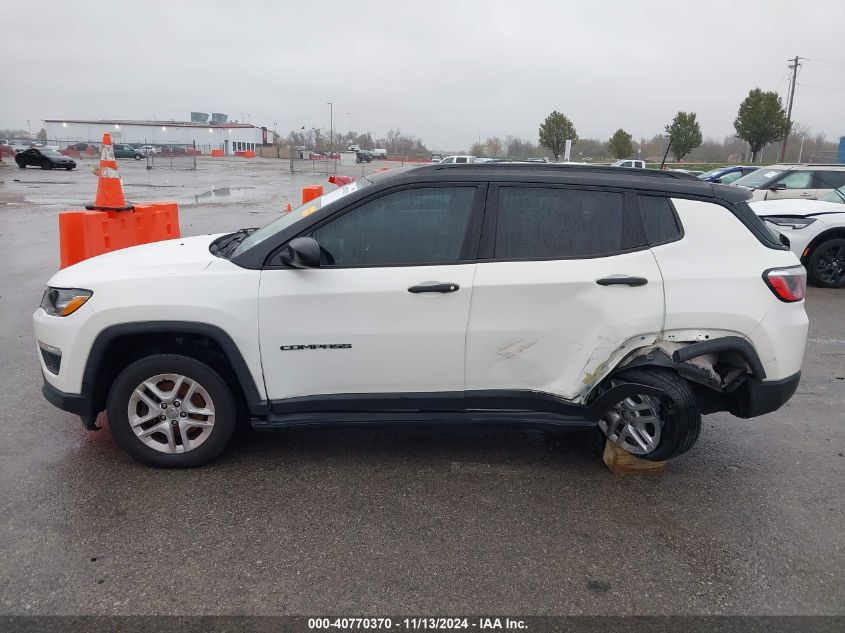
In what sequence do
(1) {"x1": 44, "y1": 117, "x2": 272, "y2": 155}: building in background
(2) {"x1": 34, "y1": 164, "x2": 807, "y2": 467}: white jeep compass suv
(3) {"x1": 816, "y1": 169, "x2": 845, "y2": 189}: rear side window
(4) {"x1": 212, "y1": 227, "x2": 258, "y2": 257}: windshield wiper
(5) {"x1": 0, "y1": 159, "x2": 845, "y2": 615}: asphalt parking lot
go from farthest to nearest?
(1) {"x1": 44, "y1": 117, "x2": 272, "y2": 155}: building in background < (3) {"x1": 816, "y1": 169, "x2": 845, "y2": 189}: rear side window < (4) {"x1": 212, "y1": 227, "x2": 258, "y2": 257}: windshield wiper < (2) {"x1": 34, "y1": 164, "x2": 807, "y2": 467}: white jeep compass suv < (5) {"x1": 0, "y1": 159, "x2": 845, "y2": 615}: asphalt parking lot

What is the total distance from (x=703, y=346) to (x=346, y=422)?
2.03 m

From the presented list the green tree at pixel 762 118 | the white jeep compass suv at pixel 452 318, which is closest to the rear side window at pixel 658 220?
the white jeep compass suv at pixel 452 318

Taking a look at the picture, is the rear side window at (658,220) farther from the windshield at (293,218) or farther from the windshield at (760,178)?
the windshield at (760,178)

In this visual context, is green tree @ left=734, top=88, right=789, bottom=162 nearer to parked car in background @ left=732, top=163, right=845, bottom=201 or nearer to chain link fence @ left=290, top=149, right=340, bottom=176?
chain link fence @ left=290, top=149, right=340, bottom=176

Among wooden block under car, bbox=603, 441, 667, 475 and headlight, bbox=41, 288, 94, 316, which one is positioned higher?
headlight, bbox=41, 288, 94, 316

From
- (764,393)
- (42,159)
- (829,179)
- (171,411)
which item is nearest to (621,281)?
(764,393)

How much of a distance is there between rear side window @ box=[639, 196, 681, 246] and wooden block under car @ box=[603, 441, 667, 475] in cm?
123

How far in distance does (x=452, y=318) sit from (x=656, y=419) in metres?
1.32

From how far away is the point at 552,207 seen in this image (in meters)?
3.71

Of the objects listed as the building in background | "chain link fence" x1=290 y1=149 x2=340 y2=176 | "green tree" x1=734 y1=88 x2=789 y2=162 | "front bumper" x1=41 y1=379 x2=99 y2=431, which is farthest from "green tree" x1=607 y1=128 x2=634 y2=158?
the building in background

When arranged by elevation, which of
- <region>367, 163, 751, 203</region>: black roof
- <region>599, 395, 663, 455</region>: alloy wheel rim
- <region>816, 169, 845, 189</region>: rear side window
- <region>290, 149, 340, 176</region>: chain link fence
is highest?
<region>290, 149, 340, 176</region>: chain link fence

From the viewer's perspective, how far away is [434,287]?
3.52 metres

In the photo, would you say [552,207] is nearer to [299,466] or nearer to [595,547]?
[595,547]

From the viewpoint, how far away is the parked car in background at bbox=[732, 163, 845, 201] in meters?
13.3
